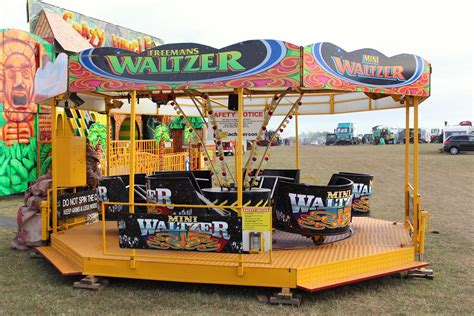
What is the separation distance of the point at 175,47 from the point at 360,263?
135 inches

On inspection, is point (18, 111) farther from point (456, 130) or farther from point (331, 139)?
point (331, 139)

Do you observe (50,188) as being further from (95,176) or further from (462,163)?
(462,163)

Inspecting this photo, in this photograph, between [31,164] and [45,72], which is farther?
[31,164]

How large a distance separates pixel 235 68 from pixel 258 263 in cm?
227

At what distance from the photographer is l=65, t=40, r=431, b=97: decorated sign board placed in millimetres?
5438

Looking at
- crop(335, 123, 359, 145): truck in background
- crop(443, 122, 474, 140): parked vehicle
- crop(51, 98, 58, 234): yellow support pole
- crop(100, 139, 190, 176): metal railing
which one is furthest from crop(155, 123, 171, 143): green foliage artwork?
crop(335, 123, 359, 145): truck in background

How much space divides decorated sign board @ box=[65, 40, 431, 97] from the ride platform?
6.70ft

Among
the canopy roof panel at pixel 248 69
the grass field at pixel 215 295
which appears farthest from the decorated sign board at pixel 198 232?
the canopy roof panel at pixel 248 69

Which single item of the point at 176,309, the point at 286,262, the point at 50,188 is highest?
the point at 50,188

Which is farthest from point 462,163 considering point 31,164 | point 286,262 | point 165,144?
point 286,262

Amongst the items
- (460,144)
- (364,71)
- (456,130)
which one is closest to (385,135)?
(456,130)

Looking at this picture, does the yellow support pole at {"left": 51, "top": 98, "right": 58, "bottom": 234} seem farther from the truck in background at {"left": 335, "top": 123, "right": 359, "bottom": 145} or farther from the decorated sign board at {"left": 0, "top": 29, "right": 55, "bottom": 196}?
the truck in background at {"left": 335, "top": 123, "right": 359, "bottom": 145}

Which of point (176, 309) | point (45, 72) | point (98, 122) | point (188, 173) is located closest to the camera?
point (176, 309)

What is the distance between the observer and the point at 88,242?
6.62 meters
